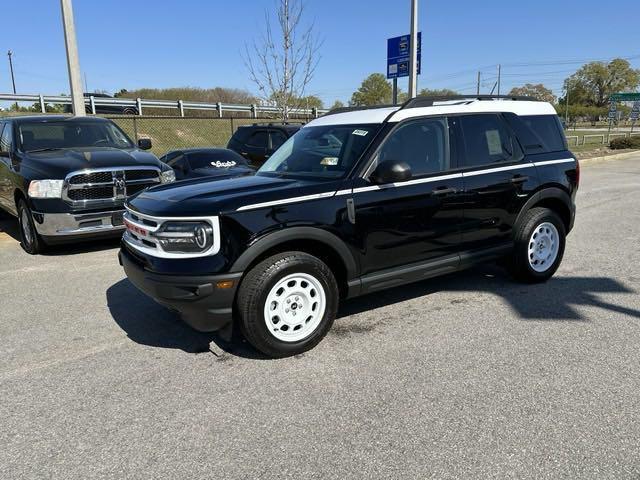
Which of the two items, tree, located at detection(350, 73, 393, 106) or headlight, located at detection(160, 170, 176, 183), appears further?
tree, located at detection(350, 73, 393, 106)

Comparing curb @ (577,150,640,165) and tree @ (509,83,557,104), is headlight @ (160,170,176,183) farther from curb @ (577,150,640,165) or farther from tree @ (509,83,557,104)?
tree @ (509,83,557,104)

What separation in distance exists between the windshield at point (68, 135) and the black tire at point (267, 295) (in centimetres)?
555

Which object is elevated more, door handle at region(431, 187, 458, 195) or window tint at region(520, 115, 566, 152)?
window tint at region(520, 115, 566, 152)

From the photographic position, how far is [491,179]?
185 inches

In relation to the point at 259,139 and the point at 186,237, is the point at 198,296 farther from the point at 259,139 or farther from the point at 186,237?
the point at 259,139

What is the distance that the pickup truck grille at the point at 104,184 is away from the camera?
21.1 feet

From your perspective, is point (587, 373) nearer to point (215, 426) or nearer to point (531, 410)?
point (531, 410)

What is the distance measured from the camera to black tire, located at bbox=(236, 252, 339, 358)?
3.50 m

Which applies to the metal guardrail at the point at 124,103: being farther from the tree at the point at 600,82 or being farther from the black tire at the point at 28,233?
the tree at the point at 600,82

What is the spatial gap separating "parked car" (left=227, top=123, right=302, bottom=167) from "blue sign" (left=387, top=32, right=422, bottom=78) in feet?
14.9

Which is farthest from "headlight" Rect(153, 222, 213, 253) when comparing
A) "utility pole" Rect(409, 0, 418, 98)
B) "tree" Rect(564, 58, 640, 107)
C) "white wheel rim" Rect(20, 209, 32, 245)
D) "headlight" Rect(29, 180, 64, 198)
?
"tree" Rect(564, 58, 640, 107)

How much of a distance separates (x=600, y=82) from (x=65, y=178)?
103 m

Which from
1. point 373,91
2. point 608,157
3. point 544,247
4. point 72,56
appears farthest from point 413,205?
point 373,91

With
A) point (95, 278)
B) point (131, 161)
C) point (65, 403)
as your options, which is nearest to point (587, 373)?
point (65, 403)
